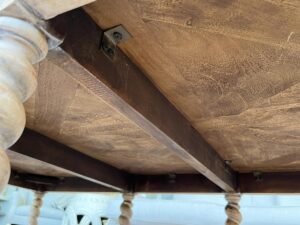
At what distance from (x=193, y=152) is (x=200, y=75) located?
0.75m

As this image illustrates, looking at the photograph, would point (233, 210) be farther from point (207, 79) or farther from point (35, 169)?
point (35, 169)

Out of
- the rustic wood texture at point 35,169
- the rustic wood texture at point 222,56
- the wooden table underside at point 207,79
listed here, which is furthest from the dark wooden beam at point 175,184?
the rustic wood texture at point 222,56

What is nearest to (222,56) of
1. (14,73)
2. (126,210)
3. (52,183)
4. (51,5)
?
(51,5)

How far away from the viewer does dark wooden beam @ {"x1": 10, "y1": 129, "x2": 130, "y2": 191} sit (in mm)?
2600

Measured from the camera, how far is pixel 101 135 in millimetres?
2617

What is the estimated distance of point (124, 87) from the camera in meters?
1.50

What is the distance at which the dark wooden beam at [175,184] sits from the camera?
3.56 meters

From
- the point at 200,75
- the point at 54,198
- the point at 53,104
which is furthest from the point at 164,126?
the point at 54,198

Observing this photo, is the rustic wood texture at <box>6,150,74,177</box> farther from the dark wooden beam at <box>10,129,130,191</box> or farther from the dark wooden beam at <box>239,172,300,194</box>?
the dark wooden beam at <box>239,172,300,194</box>

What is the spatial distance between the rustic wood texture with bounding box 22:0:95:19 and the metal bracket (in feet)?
1.18

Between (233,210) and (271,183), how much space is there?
462mm

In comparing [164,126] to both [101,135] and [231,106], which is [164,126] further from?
[101,135]

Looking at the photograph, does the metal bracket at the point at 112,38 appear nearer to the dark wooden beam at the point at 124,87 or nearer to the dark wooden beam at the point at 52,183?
the dark wooden beam at the point at 124,87

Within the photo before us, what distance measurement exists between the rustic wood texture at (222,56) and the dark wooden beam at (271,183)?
1116 mm
